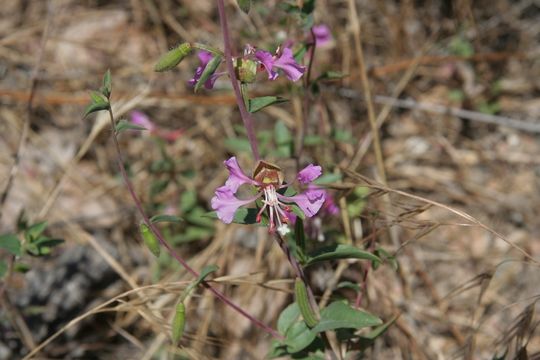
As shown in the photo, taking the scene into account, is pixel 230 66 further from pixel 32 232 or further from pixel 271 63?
pixel 32 232

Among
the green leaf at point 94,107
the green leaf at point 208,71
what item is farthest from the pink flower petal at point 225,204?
the green leaf at point 94,107

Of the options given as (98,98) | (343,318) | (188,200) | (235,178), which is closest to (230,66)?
(235,178)

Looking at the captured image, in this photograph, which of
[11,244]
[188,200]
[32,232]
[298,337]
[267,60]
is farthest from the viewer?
[188,200]

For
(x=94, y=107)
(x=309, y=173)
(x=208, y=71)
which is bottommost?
(x=309, y=173)

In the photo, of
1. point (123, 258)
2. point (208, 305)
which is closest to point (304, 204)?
point (208, 305)

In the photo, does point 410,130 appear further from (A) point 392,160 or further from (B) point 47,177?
(B) point 47,177

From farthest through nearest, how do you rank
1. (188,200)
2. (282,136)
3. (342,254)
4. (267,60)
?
(188,200)
(282,136)
(342,254)
(267,60)

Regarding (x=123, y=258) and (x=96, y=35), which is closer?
(x=123, y=258)
